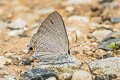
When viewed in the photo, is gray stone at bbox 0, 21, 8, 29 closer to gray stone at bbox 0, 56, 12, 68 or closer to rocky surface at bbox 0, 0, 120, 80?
rocky surface at bbox 0, 0, 120, 80

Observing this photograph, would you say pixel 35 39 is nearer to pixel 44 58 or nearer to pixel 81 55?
pixel 44 58

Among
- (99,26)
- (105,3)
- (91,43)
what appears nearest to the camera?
(91,43)

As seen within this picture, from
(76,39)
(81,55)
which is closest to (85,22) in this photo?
(76,39)

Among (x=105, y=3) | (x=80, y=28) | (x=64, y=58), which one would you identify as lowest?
(x=64, y=58)

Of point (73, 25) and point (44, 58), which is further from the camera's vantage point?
point (73, 25)

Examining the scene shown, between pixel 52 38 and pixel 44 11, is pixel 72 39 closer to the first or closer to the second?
pixel 52 38

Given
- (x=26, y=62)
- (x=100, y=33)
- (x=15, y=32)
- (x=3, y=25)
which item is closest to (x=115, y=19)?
(x=100, y=33)
